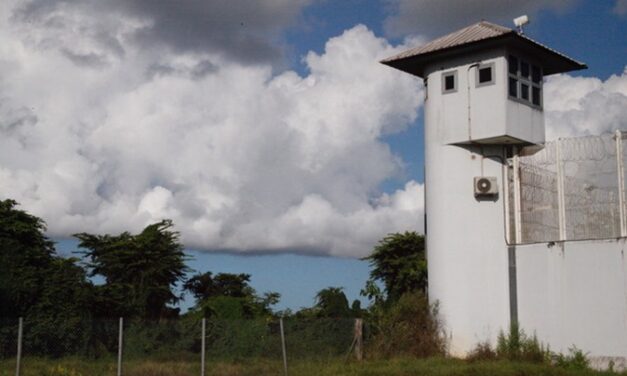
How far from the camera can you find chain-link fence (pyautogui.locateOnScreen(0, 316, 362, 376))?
79.3ft

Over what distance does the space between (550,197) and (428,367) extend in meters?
6.23

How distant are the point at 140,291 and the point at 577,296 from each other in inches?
642

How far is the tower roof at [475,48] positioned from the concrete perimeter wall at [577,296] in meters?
6.24

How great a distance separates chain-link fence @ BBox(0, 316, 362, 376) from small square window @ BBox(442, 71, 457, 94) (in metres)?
7.85

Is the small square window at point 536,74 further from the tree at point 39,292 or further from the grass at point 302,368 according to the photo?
the tree at point 39,292

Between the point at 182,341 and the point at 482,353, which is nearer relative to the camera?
the point at 482,353

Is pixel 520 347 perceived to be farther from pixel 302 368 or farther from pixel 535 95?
pixel 535 95

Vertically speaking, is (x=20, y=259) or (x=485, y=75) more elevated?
(x=485, y=75)

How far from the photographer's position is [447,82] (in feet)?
84.7

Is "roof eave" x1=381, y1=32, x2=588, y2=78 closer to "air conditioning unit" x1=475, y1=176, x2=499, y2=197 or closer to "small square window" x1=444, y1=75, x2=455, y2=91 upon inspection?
"small square window" x1=444, y1=75, x2=455, y2=91

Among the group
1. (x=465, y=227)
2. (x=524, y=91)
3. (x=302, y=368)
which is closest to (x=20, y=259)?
(x=302, y=368)

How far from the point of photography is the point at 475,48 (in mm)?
25188

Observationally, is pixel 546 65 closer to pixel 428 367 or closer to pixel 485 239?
pixel 485 239

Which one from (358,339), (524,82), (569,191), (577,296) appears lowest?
(358,339)
